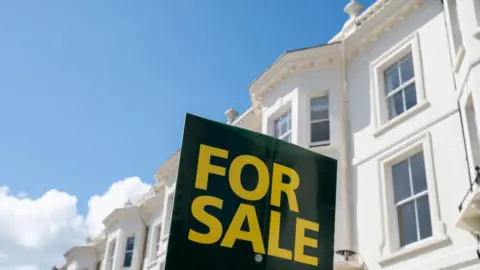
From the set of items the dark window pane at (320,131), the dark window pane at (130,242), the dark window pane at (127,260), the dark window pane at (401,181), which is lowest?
the dark window pane at (401,181)

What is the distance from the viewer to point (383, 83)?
1362 centimetres

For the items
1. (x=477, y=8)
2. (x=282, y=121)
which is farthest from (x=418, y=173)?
(x=282, y=121)

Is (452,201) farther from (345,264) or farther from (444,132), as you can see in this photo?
(345,264)

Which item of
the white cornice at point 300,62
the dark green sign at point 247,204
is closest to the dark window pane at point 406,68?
the white cornice at point 300,62

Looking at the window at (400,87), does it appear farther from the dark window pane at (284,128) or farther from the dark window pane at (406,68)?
the dark window pane at (284,128)

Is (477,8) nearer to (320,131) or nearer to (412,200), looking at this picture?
(412,200)

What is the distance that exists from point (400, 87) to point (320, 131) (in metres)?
2.60

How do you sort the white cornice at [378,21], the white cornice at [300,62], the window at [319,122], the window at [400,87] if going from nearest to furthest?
the window at [400,87] → the white cornice at [378,21] → the window at [319,122] → the white cornice at [300,62]

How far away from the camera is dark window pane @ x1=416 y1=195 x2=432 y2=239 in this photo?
1095 centimetres

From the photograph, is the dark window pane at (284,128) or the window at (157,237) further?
the window at (157,237)

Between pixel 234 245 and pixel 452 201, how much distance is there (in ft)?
18.3

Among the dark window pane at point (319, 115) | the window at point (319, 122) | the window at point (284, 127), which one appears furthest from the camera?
the window at point (284, 127)

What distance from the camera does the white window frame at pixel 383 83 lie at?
12.2 metres

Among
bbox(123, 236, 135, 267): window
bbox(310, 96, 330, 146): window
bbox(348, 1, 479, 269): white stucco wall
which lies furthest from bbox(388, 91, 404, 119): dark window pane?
bbox(123, 236, 135, 267): window
